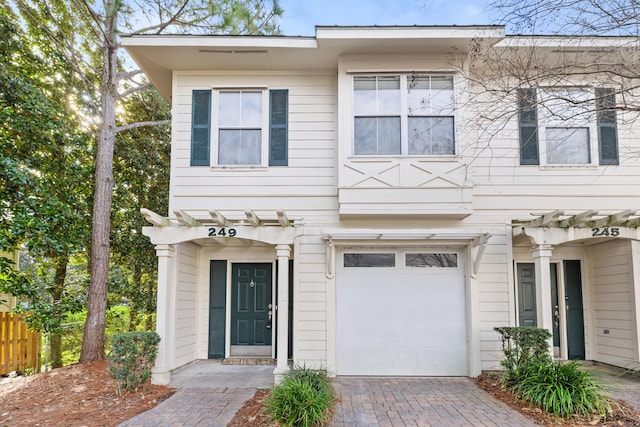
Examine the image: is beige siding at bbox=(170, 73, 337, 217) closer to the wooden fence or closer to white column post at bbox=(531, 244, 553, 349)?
white column post at bbox=(531, 244, 553, 349)

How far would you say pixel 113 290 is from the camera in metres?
9.84

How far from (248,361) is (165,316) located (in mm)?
1991

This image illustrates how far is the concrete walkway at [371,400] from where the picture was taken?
462cm

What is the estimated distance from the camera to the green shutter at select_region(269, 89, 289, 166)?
7055 mm

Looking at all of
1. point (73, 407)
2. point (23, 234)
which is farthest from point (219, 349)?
point (23, 234)

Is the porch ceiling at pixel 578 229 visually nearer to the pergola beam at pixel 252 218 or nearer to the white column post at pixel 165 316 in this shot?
the pergola beam at pixel 252 218

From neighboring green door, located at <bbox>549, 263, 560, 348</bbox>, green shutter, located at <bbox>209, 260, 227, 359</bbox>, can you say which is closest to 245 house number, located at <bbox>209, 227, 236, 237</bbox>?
green shutter, located at <bbox>209, 260, 227, 359</bbox>

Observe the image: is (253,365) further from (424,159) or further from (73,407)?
(424,159)

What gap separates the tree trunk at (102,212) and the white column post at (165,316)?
7.87 ft

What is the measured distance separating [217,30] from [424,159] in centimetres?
518

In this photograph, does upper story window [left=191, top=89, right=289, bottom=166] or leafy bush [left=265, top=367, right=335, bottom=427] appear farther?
upper story window [left=191, top=89, right=289, bottom=166]

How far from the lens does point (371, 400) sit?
17.6 ft

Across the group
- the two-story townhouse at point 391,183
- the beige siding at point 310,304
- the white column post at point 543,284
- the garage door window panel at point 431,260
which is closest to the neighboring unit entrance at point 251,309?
the two-story townhouse at point 391,183

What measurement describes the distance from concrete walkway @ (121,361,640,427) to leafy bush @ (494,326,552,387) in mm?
461
